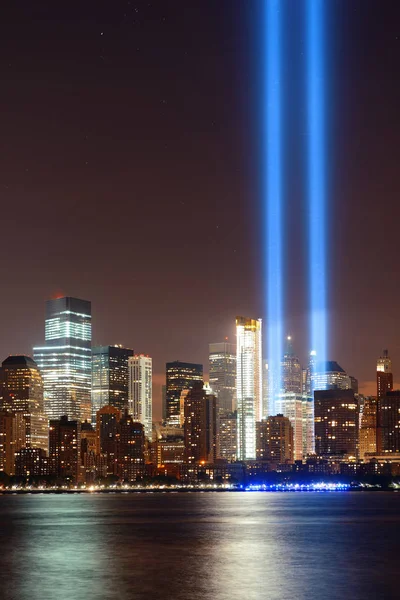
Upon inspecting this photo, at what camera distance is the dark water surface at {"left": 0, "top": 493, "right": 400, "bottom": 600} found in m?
62.1

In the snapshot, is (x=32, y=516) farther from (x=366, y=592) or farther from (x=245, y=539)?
(x=366, y=592)

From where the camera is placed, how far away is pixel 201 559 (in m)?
79.7

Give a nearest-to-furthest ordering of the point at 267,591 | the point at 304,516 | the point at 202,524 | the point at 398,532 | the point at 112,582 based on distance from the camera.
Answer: the point at 267,591
the point at 112,582
the point at 398,532
the point at 202,524
the point at 304,516

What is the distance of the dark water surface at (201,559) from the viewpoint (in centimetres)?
6209

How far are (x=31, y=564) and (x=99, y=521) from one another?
59.6 metres

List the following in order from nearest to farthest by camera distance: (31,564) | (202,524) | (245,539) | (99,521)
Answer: (31,564) → (245,539) → (202,524) → (99,521)

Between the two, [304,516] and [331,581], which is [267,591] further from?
[304,516]

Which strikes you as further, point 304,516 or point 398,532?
point 304,516

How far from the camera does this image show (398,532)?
368 ft

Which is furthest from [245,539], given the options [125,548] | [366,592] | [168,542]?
[366,592]

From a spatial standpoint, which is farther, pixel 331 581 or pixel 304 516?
pixel 304 516

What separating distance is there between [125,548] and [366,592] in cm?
3402

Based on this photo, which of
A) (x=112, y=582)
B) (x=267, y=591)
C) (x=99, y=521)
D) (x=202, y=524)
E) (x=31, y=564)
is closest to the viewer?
(x=267, y=591)

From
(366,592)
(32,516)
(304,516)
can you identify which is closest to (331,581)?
(366,592)
